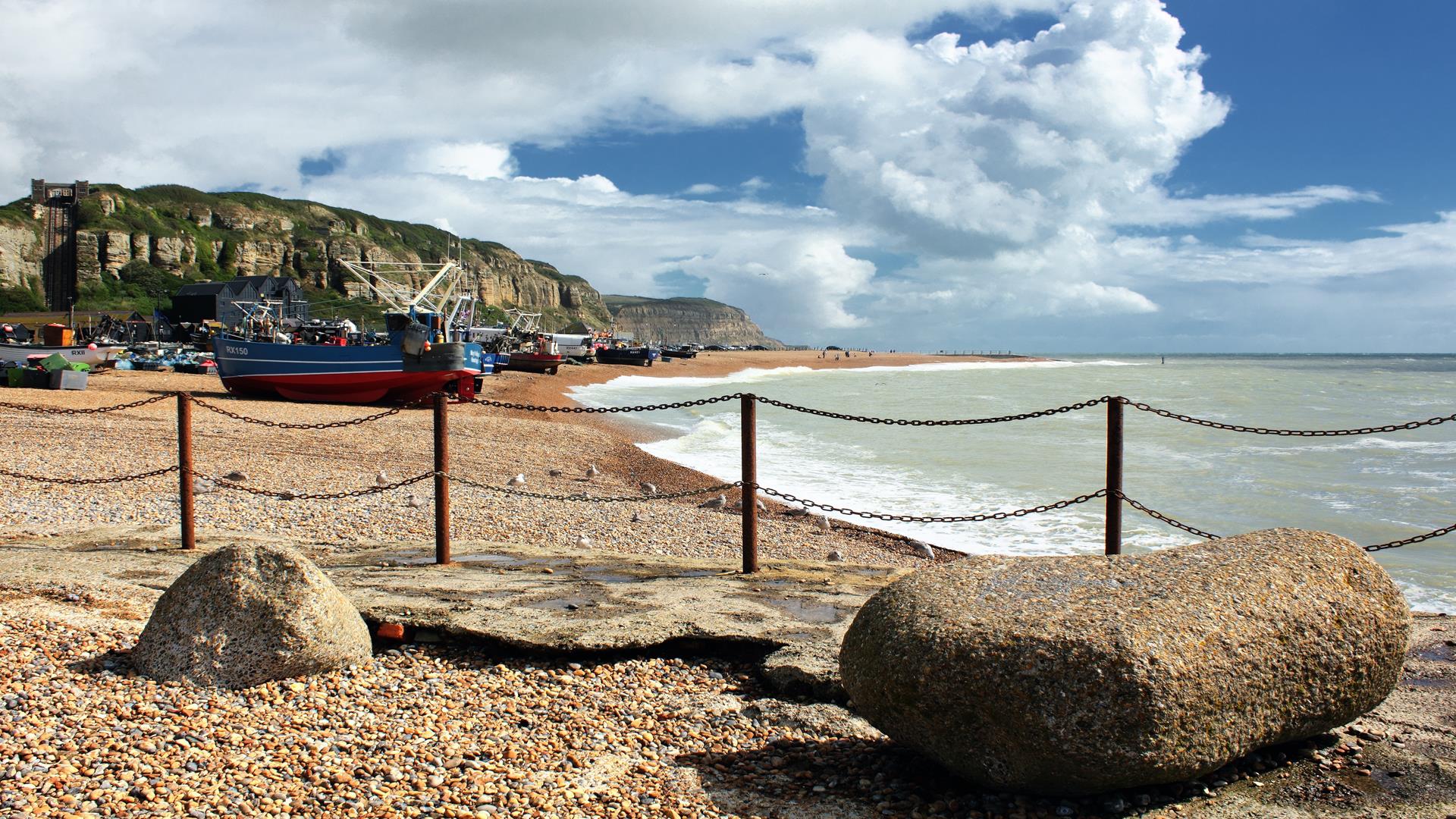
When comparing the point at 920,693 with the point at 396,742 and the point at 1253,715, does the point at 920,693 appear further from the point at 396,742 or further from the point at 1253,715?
the point at 396,742

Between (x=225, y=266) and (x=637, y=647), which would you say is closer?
(x=637, y=647)

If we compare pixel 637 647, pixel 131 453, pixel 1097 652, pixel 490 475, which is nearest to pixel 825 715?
pixel 637 647

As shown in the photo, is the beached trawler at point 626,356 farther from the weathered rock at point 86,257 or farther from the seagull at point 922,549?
the seagull at point 922,549

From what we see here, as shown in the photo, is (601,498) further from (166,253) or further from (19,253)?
(166,253)

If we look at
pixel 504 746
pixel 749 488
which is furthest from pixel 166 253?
pixel 504 746

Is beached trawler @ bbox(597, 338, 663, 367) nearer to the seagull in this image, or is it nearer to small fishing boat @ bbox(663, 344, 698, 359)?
small fishing boat @ bbox(663, 344, 698, 359)

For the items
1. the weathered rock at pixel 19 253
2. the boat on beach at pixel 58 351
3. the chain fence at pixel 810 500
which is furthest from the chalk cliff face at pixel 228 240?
the chain fence at pixel 810 500

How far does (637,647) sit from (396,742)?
1.37m

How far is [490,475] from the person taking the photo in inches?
542

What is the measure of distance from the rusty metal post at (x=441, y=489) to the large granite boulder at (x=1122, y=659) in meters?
4.12

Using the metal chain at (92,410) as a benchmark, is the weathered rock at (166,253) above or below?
above

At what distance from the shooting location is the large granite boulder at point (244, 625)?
3980mm

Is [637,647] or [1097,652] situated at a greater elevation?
[1097,652]

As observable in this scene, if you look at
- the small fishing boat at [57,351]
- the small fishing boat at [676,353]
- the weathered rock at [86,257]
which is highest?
the weathered rock at [86,257]
